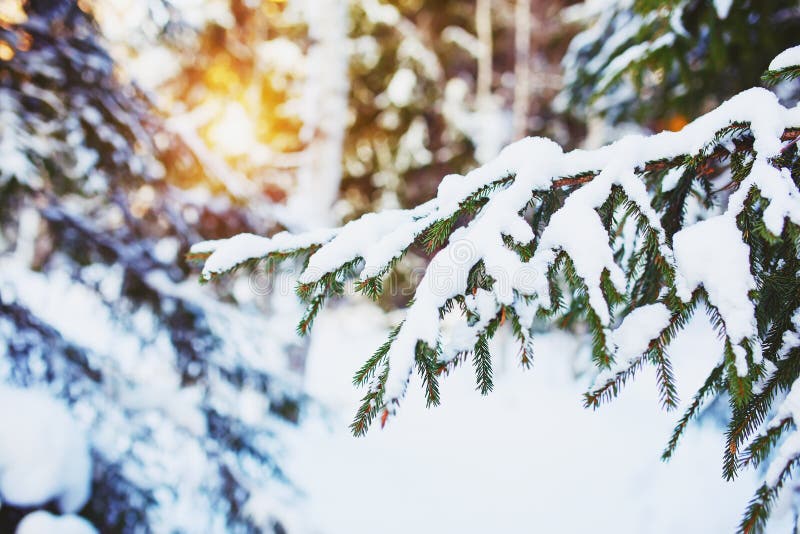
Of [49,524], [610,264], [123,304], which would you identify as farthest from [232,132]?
[610,264]

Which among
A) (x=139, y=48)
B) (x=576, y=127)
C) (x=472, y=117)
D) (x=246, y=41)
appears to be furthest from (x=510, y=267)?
(x=576, y=127)

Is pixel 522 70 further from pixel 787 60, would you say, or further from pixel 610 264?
pixel 610 264

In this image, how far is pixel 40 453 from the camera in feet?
6.89

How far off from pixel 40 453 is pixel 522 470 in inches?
188

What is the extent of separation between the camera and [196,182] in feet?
12.1

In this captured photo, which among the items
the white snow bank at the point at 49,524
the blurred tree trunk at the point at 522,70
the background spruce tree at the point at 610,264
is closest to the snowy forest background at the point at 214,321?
the white snow bank at the point at 49,524

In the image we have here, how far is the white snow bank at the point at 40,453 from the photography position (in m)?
2.03

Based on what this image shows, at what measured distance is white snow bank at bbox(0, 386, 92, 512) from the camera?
2029mm

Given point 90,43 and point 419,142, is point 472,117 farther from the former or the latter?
point 90,43

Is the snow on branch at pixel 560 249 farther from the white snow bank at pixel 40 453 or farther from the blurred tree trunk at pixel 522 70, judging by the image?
the blurred tree trunk at pixel 522 70

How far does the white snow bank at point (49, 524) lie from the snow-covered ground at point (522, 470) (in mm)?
1278

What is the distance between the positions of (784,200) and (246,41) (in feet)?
23.3

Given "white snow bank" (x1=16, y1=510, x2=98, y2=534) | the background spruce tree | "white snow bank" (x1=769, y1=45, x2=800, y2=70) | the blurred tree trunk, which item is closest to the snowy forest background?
"white snow bank" (x1=16, y1=510, x2=98, y2=534)

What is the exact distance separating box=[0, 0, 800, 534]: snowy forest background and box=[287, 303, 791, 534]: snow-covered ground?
0.03 meters
